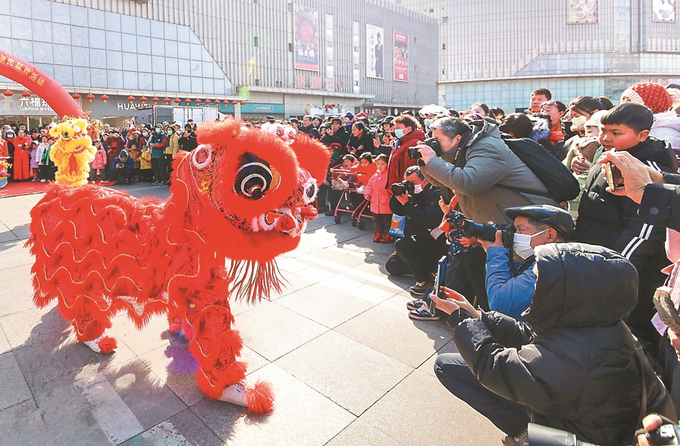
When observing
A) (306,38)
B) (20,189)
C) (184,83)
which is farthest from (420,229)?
(306,38)

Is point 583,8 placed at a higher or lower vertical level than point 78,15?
higher

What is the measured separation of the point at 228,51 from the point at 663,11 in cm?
5289

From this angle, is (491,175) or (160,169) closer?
(491,175)

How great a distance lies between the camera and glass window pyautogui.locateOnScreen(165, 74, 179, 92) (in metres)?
28.4

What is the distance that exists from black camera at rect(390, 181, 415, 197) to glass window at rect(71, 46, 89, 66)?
89.5 feet

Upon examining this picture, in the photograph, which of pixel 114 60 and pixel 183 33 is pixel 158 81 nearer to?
pixel 114 60

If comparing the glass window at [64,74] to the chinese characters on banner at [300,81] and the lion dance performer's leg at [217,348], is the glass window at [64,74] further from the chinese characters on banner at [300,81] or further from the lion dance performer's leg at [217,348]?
the lion dance performer's leg at [217,348]

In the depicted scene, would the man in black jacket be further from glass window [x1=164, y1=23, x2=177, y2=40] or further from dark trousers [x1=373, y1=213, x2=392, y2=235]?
glass window [x1=164, y1=23, x2=177, y2=40]

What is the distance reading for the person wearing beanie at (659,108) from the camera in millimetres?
2867

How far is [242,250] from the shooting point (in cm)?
217

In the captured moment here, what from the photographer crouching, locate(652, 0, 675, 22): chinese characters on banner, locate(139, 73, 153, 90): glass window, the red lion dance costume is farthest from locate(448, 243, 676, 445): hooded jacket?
locate(652, 0, 675, 22): chinese characters on banner

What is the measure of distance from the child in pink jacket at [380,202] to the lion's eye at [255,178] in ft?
13.3

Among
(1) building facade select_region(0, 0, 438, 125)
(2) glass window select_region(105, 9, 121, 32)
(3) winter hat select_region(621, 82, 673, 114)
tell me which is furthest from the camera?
(2) glass window select_region(105, 9, 121, 32)

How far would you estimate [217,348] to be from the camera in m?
2.31
